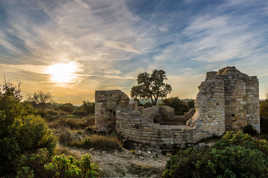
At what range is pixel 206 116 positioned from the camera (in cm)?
890

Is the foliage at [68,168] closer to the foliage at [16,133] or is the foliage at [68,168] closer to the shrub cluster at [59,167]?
the shrub cluster at [59,167]

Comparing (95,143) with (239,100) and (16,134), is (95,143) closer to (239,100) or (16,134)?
(16,134)

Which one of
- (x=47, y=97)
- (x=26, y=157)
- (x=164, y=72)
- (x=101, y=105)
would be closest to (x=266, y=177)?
(x=26, y=157)

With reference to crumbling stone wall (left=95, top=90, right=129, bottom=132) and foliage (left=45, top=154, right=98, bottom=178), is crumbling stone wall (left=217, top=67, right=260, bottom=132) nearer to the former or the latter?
crumbling stone wall (left=95, top=90, right=129, bottom=132)

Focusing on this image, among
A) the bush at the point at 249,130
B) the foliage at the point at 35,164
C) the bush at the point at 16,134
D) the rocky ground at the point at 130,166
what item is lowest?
the rocky ground at the point at 130,166

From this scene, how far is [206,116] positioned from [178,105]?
11.7 meters

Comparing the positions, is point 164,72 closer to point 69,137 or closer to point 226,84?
point 226,84

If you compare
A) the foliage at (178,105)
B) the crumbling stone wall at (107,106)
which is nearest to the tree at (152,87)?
the foliage at (178,105)

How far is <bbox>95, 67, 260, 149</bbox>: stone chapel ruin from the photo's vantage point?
27.5 ft

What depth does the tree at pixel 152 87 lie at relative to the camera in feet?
77.0

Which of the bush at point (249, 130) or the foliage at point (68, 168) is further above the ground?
the foliage at point (68, 168)

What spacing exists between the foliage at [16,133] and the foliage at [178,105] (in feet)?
54.8

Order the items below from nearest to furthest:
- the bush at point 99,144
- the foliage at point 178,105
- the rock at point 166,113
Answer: the bush at point 99,144
the rock at point 166,113
the foliage at point 178,105

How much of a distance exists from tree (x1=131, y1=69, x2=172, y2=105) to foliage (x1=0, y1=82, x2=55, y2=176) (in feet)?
62.0
